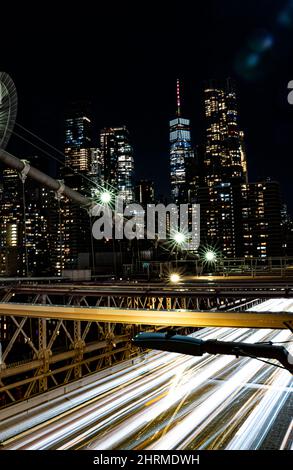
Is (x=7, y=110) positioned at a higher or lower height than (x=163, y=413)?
higher

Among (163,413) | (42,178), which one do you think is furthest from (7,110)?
(163,413)

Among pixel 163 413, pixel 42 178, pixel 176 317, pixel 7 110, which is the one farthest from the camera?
pixel 42 178

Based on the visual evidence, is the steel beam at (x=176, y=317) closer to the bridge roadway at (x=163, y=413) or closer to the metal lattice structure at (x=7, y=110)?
the bridge roadway at (x=163, y=413)

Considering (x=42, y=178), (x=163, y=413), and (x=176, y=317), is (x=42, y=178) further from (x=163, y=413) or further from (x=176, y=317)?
(x=176, y=317)

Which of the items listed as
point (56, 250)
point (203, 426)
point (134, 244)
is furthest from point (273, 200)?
point (203, 426)

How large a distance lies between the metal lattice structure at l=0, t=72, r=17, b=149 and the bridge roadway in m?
19.7

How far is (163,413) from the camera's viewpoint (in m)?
8.61

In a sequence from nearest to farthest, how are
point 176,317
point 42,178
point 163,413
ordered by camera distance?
point 176,317
point 163,413
point 42,178

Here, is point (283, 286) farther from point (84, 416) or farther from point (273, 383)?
point (84, 416)

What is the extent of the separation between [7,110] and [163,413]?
23.5 meters

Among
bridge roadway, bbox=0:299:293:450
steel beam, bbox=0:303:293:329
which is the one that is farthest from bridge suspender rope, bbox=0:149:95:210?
steel beam, bbox=0:303:293:329

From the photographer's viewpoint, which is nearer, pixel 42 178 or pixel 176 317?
pixel 176 317

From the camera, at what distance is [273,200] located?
19125 centimetres

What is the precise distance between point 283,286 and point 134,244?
48640mm
